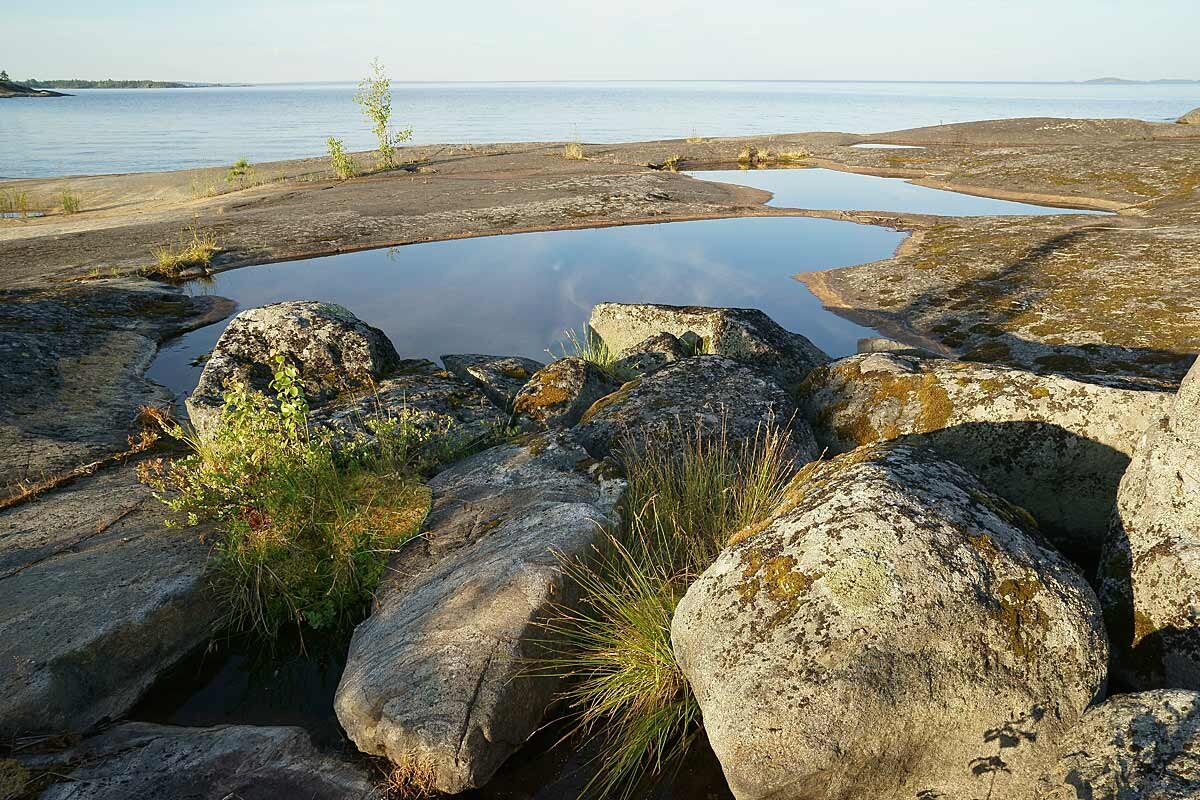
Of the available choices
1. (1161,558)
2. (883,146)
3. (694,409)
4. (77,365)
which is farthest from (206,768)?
(883,146)

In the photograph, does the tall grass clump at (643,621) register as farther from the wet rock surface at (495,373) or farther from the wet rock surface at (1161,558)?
the wet rock surface at (495,373)

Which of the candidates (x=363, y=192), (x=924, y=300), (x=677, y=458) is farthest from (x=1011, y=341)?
(x=363, y=192)

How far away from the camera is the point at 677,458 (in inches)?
282

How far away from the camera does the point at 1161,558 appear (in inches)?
186

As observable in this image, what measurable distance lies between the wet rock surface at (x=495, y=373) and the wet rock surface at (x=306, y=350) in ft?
4.29

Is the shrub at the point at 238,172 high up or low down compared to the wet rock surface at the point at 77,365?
up

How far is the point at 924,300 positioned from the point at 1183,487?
42.4 ft

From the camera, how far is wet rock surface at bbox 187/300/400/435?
9.92 metres

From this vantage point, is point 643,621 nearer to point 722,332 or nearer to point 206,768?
point 206,768

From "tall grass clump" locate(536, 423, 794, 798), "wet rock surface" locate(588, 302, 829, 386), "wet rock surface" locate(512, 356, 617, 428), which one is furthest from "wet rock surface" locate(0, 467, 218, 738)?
"wet rock surface" locate(588, 302, 829, 386)

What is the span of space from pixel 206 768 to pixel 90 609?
2.08 metres

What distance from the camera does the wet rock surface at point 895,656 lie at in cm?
375

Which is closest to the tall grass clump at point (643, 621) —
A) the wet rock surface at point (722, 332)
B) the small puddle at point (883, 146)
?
the wet rock surface at point (722, 332)

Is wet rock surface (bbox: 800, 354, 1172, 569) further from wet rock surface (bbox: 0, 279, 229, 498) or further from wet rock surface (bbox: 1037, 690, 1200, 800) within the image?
wet rock surface (bbox: 0, 279, 229, 498)
